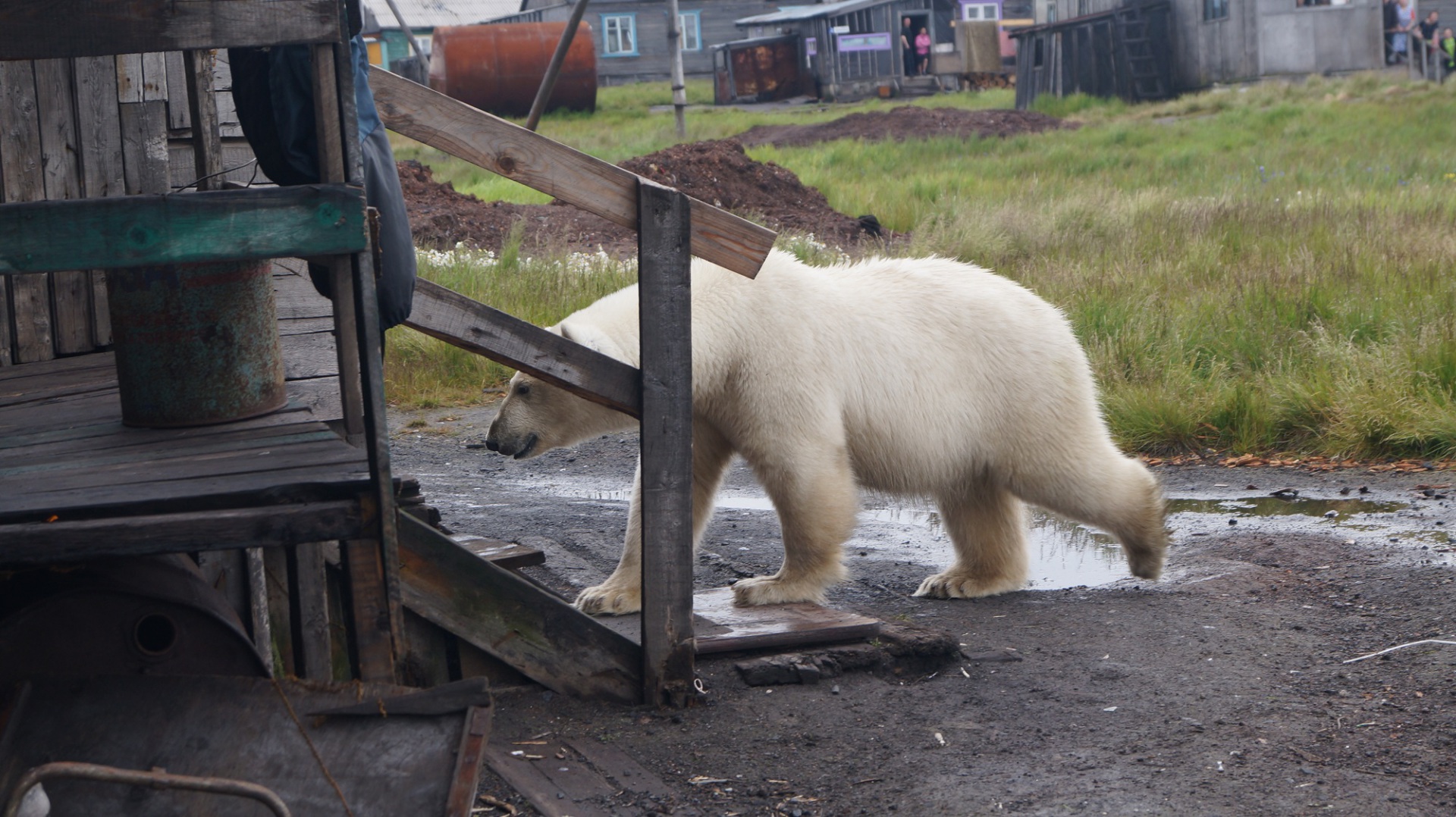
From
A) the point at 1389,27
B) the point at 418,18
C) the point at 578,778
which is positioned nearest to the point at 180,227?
the point at 578,778

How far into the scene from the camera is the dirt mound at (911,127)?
954 inches

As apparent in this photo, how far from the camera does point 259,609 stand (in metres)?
3.38

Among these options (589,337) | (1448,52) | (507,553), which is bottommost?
(507,553)

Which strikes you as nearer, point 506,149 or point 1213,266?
point 506,149

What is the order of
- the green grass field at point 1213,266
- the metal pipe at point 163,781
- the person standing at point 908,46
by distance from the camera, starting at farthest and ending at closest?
the person standing at point 908,46 < the green grass field at point 1213,266 < the metal pipe at point 163,781

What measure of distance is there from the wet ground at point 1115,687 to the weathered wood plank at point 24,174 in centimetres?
189

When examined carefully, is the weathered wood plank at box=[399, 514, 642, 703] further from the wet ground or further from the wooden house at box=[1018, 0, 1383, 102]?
the wooden house at box=[1018, 0, 1383, 102]

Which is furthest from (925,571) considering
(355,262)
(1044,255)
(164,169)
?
(1044,255)

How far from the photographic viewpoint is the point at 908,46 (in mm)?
40594

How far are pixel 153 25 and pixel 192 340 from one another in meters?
0.84

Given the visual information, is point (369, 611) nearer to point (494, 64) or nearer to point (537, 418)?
point (537, 418)

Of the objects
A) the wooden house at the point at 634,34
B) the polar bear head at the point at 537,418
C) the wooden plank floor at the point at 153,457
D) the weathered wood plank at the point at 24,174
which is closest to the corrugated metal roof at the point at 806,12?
the wooden house at the point at 634,34

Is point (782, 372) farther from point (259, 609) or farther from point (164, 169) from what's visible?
point (164, 169)

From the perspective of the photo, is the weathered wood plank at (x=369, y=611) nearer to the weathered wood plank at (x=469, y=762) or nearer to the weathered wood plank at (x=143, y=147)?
the weathered wood plank at (x=469, y=762)
